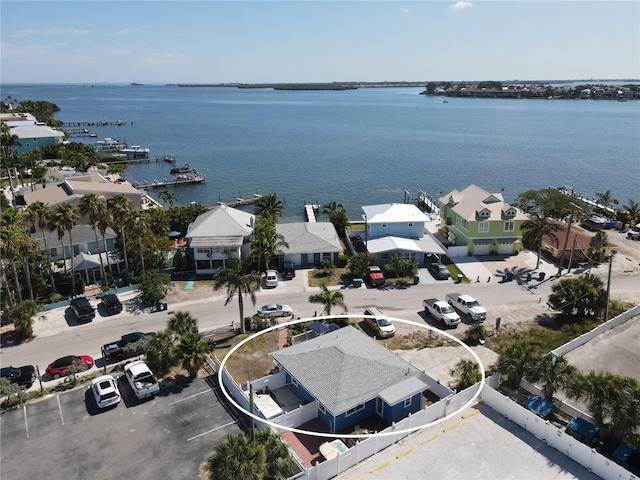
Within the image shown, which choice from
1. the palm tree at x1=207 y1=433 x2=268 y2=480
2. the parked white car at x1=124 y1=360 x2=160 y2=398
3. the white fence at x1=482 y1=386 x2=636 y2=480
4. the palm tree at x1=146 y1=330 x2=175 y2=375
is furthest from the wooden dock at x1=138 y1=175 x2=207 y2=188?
the palm tree at x1=207 y1=433 x2=268 y2=480

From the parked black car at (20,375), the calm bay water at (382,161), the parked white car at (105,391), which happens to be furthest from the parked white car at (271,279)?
the calm bay water at (382,161)

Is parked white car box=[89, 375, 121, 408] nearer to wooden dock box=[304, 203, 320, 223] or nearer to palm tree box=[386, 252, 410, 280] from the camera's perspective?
palm tree box=[386, 252, 410, 280]

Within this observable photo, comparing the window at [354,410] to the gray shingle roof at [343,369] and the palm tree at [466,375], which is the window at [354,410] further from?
the palm tree at [466,375]

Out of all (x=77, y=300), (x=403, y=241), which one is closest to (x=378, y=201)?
(x=403, y=241)

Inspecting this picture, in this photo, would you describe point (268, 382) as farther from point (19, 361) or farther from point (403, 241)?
point (403, 241)

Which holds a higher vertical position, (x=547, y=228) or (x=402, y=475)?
(x=547, y=228)

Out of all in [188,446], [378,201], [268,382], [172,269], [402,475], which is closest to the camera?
[402,475]

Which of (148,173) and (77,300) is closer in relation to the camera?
(77,300)
